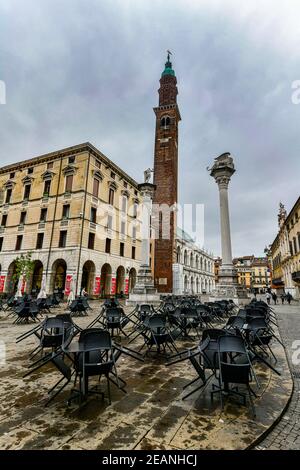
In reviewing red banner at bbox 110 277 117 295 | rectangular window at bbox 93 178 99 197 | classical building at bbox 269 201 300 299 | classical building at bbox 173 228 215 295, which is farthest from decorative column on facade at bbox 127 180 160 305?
classical building at bbox 269 201 300 299

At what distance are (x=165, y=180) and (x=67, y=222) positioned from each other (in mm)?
14560

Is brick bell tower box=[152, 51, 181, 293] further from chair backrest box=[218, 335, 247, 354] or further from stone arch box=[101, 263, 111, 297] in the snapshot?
chair backrest box=[218, 335, 247, 354]

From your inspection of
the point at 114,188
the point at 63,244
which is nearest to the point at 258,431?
the point at 63,244

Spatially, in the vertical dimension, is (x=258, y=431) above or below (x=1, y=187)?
below

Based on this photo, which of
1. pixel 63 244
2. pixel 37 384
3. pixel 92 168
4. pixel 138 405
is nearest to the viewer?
pixel 138 405

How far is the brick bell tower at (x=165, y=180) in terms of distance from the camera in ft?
99.6

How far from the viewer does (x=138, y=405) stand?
3.23 m

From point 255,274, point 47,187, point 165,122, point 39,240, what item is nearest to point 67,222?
point 39,240

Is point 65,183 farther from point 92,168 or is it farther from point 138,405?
point 138,405

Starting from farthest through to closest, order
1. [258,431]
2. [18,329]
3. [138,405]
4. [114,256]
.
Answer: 1. [114,256]
2. [18,329]
3. [138,405]
4. [258,431]

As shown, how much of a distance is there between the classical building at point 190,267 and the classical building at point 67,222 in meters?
9.70

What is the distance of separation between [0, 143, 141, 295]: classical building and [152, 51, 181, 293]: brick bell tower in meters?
4.56

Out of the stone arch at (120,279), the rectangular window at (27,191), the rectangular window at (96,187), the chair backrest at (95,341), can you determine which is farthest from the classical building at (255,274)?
the chair backrest at (95,341)
